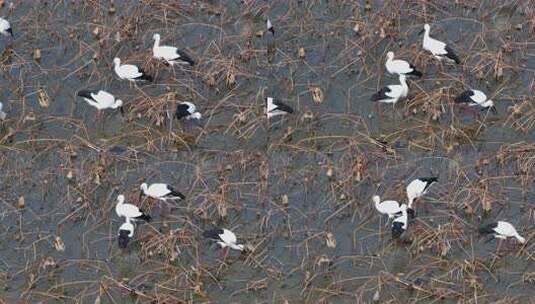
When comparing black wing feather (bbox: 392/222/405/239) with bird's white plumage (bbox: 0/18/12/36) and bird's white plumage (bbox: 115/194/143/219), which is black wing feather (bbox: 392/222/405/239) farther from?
bird's white plumage (bbox: 0/18/12/36)

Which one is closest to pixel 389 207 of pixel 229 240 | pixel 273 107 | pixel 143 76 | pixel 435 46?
pixel 229 240

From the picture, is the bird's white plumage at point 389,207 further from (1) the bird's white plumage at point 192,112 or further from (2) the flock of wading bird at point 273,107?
(1) the bird's white plumage at point 192,112

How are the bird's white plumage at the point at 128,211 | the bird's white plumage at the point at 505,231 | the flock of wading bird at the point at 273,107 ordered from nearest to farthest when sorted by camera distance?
the bird's white plumage at the point at 505,231
the flock of wading bird at the point at 273,107
the bird's white plumage at the point at 128,211

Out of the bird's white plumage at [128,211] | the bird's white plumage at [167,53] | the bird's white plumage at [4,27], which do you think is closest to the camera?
the bird's white plumage at [128,211]

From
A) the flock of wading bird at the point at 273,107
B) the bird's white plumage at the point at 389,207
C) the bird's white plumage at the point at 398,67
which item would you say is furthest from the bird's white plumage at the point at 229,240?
the bird's white plumage at the point at 398,67

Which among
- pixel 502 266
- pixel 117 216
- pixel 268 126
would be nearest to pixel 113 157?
pixel 117 216

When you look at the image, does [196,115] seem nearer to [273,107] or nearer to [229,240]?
[273,107]

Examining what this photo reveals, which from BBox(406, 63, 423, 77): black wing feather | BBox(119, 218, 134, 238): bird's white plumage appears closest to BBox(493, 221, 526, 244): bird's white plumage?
BBox(406, 63, 423, 77): black wing feather
